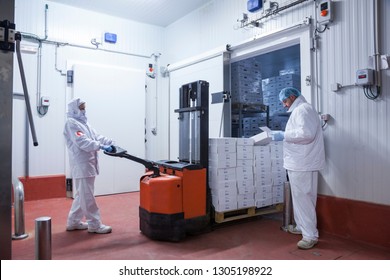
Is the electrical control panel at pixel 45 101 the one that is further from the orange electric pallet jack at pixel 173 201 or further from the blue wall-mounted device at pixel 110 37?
the orange electric pallet jack at pixel 173 201

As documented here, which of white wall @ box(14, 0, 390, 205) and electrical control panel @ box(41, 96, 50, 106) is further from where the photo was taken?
electrical control panel @ box(41, 96, 50, 106)

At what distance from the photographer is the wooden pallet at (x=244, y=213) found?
412cm

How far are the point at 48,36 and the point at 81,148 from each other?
366cm

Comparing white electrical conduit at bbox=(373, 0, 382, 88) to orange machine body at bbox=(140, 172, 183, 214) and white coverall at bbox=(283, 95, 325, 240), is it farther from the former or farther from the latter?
orange machine body at bbox=(140, 172, 183, 214)

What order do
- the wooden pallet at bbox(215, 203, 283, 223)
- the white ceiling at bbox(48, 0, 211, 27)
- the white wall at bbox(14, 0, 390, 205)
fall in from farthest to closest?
the white ceiling at bbox(48, 0, 211, 27) → the wooden pallet at bbox(215, 203, 283, 223) → the white wall at bbox(14, 0, 390, 205)

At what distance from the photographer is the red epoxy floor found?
3242 mm

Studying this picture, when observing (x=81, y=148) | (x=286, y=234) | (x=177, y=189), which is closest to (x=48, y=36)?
(x=81, y=148)

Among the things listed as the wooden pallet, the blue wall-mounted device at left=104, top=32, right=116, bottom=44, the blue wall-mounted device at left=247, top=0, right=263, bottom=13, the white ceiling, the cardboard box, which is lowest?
the wooden pallet

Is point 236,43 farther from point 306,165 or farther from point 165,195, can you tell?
point 165,195

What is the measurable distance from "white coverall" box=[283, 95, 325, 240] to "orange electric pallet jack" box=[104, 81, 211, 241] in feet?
3.78

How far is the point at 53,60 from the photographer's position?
634 cm

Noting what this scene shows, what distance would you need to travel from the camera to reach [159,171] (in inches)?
155

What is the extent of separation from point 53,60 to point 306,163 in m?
5.61

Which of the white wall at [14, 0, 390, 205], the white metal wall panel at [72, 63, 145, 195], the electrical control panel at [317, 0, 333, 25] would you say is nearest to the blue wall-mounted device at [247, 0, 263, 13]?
the white wall at [14, 0, 390, 205]
